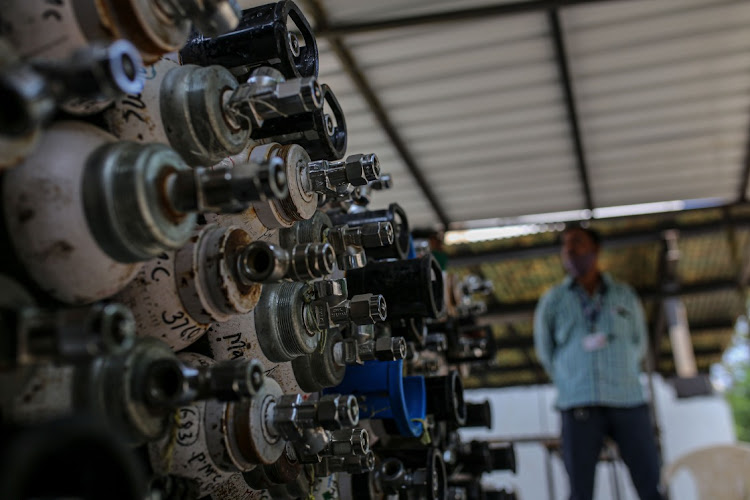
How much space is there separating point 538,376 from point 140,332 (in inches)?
349

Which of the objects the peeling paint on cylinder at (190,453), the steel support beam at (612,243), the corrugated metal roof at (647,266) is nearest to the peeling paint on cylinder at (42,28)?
the peeling paint on cylinder at (190,453)

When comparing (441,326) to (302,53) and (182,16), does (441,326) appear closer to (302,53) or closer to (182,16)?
(302,53)

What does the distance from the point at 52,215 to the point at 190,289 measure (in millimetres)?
168

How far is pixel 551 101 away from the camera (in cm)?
418

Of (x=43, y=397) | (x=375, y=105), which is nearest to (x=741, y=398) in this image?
(x=375, y=105)

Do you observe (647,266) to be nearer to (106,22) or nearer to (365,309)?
(365,309)

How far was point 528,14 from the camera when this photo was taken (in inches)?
139

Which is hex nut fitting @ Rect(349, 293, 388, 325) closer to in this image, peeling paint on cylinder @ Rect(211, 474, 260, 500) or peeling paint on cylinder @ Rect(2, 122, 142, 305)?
peeling paint on cylinder @ Rect(211, 474, 260, 500)

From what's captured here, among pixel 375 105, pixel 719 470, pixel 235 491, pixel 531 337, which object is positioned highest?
pixel 375 105

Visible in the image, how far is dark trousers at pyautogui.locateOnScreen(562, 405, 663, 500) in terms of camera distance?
2373mm

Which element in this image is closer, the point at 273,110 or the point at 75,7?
the point at 75,7

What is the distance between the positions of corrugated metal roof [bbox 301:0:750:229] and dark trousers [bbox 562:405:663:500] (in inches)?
85.2

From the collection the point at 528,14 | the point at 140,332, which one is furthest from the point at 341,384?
the point at 528,14

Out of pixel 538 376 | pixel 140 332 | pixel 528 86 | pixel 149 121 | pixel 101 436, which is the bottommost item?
pixel 101 436
